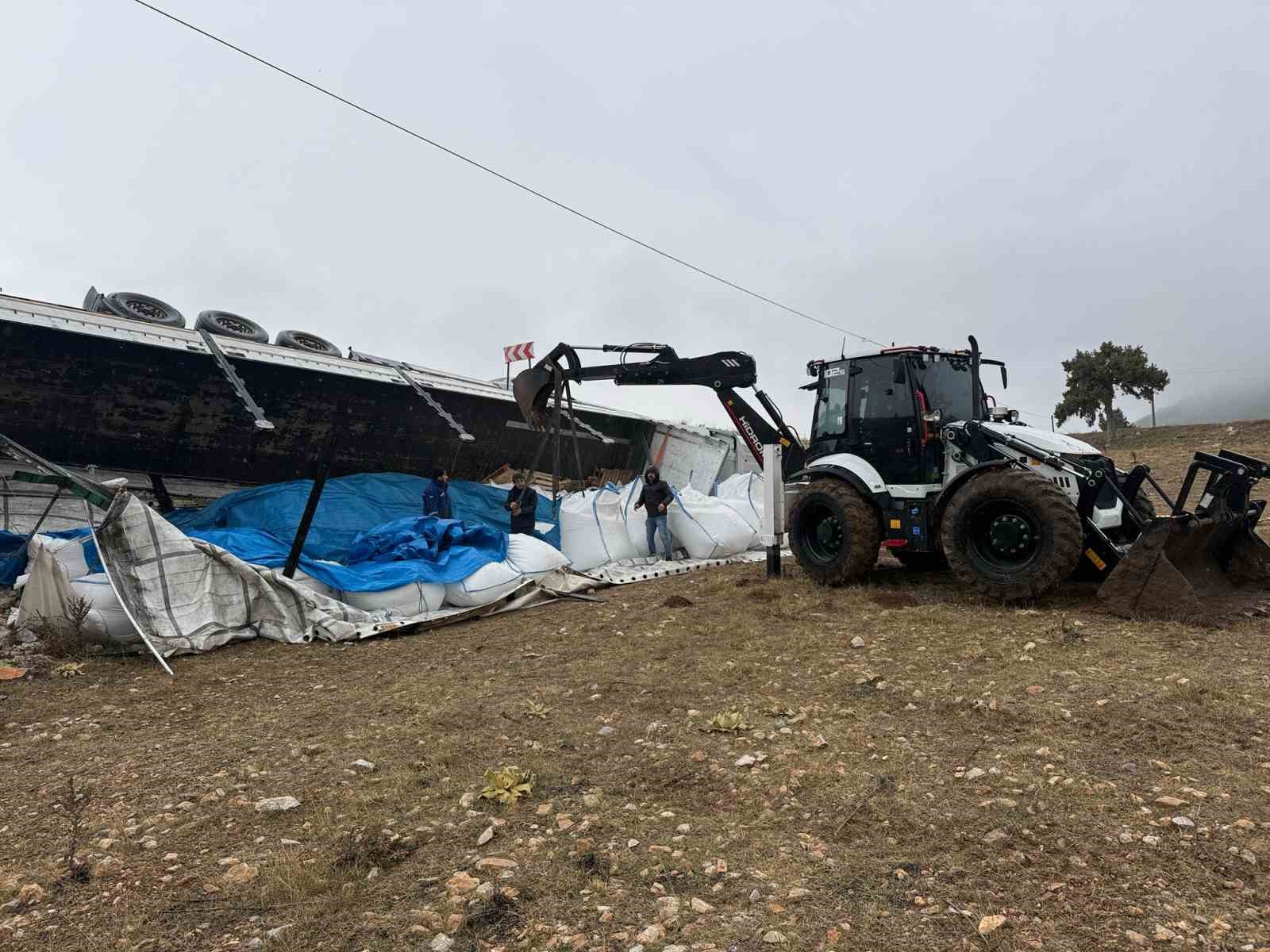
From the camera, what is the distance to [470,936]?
2.01m

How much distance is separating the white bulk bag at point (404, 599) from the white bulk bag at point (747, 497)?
449cm

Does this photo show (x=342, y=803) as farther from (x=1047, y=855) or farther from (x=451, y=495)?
(x=451, y=495)

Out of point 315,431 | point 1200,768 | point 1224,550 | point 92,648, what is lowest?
point 92,648

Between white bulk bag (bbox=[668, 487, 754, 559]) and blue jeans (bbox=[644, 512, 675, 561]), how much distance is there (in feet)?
0.52

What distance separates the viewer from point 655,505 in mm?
9219

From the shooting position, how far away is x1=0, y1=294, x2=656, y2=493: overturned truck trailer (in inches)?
324

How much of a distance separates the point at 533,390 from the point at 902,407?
344cm

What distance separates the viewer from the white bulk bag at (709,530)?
→ 9.33 m

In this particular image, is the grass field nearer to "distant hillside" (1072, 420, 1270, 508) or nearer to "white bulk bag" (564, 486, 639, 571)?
"white bulk bag" (564, 486, 639, 571)

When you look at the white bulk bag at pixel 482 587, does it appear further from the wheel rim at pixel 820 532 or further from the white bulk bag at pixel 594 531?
the wheel rim at pixel 820 532

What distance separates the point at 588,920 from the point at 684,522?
24.2 feet

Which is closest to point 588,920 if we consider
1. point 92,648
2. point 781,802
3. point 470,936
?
point 470,936

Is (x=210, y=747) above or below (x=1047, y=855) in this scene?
below

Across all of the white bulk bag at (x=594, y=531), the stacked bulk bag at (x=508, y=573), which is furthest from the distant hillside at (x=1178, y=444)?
the stacked bulk bag at (x=508, y=573)
